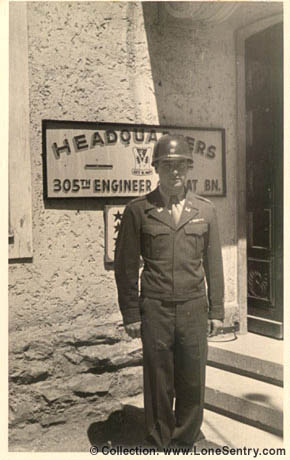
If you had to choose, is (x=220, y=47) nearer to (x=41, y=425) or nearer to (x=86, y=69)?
(x=86, y=69)

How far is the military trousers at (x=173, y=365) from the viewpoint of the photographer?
285 centimetres

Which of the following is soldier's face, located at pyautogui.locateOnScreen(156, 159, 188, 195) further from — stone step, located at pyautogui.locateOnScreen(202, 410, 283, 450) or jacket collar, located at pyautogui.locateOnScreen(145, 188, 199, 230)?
stone step, located at pyautogui.locateOnScreen(202, 410, 283, 450)

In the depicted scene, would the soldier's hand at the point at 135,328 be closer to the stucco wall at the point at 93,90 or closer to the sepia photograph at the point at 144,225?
the sepia photograph at the point at 144,225

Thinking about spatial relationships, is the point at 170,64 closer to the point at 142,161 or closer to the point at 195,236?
the point at 142,161

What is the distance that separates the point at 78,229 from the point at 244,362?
156 cm

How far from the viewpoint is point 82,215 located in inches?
146

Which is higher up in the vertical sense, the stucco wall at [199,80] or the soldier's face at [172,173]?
the stucco wall at [199,80]

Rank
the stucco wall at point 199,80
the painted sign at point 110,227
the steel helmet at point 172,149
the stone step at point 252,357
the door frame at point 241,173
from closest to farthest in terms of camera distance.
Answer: the steel helmet at point 172,149, the stone step at point 252,357, the painted sign at point 110,227, the stucco wall at point 199,80, the door frame at point 241,173

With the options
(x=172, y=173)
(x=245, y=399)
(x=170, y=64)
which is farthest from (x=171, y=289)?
(x=170, y=64)

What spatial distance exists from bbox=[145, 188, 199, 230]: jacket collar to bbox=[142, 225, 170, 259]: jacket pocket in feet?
0.17

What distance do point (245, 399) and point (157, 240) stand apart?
1.32 meters

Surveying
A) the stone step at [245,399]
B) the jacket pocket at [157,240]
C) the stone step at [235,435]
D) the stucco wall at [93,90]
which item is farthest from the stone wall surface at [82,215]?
the jacket pocket at [157,240]

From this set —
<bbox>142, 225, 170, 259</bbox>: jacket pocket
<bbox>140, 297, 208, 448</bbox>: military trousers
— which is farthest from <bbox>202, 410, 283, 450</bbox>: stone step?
<bbox>142, 225, 170, 259</bbox>: jacket pocket

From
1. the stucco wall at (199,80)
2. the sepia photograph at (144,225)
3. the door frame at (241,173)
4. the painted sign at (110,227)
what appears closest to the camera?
the sepia photograph at (144,225)
